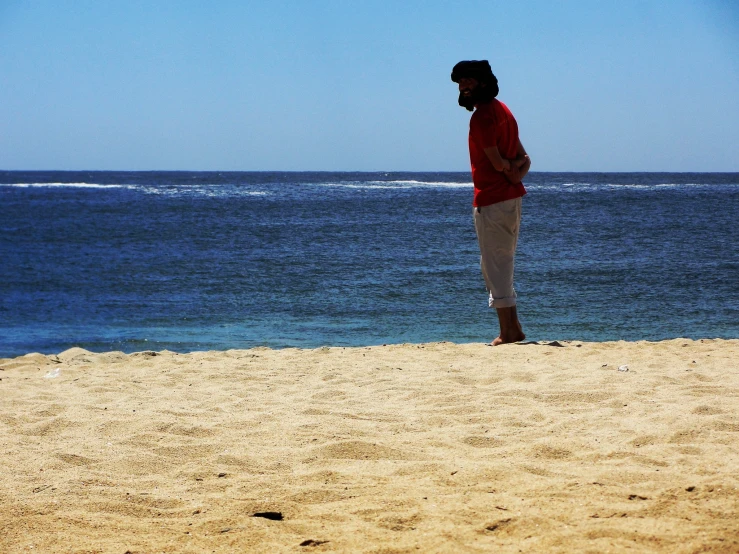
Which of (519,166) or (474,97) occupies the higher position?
(474,97)

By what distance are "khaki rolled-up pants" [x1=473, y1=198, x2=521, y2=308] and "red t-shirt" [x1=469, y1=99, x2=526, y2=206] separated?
0.08 metres

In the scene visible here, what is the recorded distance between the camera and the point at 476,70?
601 centimetres

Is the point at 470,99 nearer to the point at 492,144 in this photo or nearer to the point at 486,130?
the point at 486,130

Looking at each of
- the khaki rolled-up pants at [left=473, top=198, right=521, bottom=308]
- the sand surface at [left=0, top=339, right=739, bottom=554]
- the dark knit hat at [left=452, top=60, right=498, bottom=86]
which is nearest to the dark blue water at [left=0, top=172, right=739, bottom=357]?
the khaki rolled-up pants at [left=473, top=198, right=521, bottom=308]

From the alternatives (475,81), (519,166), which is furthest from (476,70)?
(519,166)

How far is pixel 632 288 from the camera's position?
39.3 feet

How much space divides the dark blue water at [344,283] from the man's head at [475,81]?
11.7 ft

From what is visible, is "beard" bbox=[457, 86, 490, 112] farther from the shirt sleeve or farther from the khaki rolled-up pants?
the khaki rolled-up pants

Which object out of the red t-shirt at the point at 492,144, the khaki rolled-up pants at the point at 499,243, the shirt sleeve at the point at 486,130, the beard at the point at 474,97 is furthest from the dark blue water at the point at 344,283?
the beard at the point at 474,97

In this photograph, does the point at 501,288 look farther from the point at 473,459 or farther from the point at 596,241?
the point at 596,241

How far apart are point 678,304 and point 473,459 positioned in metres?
8.43

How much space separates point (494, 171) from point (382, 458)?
3361 millimetres

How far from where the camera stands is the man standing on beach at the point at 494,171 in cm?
602

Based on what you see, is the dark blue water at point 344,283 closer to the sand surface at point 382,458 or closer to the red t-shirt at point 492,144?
the red t-shirt at point 492,144
